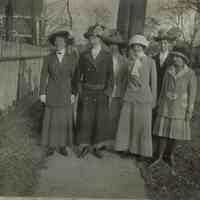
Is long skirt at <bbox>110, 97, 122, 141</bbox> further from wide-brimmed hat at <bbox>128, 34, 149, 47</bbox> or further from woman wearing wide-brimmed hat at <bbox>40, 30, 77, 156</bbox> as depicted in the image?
wide-brimmed hat at <bbox>128, 34, 149, 47</bbox>

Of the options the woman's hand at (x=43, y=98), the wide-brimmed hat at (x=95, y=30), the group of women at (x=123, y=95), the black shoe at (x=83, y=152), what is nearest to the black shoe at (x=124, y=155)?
the group of women at (x=123, y=95)

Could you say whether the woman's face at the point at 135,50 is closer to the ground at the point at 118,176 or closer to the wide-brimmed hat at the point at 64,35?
the wide-brimmed hat at the point at 64,35

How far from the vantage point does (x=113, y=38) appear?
2834mm

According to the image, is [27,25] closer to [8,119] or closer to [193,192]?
[8,119]

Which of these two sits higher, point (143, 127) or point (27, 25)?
point (27, 25)

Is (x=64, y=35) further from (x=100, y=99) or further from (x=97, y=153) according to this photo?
(x=97, y=153)

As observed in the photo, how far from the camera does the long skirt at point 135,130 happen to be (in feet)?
9.46

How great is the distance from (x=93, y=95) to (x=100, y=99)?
0.24ft

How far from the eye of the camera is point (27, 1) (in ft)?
9.56

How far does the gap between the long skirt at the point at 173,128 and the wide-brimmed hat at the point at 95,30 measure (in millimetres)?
909

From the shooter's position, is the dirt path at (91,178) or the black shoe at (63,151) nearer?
the dirt path at (91,178)

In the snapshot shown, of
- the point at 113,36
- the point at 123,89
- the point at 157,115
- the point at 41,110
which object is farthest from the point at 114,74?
the point at 41,110

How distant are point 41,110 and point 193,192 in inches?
59.7

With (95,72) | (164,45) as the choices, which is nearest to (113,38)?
(95,72)
